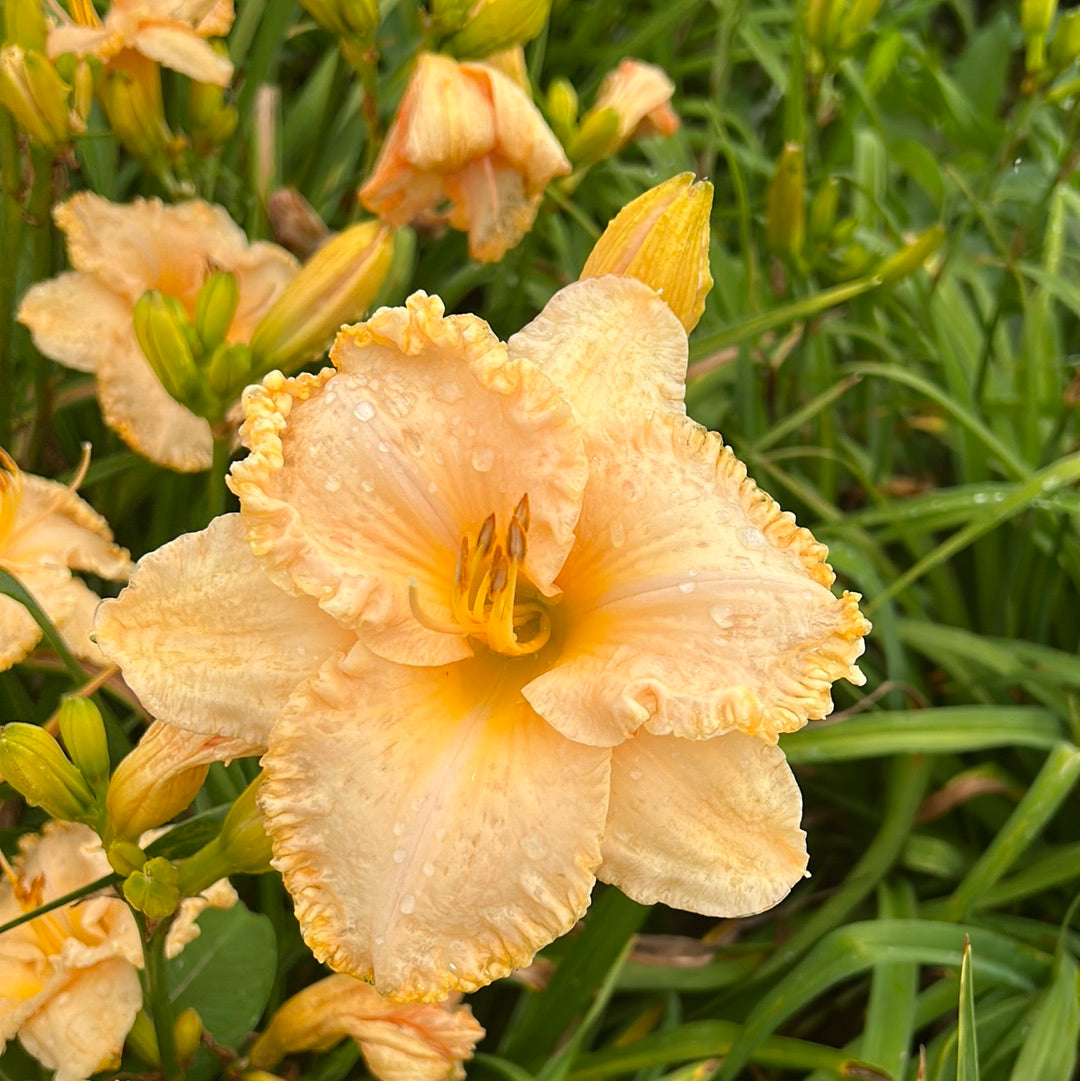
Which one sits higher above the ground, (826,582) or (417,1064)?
(826,582)

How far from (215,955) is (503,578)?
1.31 feet

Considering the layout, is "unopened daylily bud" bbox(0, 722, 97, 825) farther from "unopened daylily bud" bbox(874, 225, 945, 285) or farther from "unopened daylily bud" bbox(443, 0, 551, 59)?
"unopened daylily bud" bbox(874, 225, 945, 285)

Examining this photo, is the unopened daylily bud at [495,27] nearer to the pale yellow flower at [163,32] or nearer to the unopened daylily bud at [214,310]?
the pale yellow flower at [163,32]

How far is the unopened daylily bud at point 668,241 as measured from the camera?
2.46ft

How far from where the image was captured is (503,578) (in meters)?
0.64

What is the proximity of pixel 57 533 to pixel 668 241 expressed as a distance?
0.50 meters

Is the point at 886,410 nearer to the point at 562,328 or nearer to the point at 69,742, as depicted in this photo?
the point at 562,328

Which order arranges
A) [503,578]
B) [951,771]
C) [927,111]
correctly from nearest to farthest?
[503,578]
[951,771]
[927,111]

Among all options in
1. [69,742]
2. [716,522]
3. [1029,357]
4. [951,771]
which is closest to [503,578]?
[716,522]

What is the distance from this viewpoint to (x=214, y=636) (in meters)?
0.67

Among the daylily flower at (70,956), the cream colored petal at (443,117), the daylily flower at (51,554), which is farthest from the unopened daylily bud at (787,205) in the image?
the daylily flower at (70,956)

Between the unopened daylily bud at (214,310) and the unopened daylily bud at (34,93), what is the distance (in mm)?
174

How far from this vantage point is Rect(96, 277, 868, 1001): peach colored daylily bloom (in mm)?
614

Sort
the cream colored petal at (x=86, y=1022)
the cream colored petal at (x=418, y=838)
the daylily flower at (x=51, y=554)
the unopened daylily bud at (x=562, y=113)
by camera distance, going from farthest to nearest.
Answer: the unopened daylily bud at (x=562, y=113)
the daylily flower at (x=51, y=554)
the cream colored petal at (x=86, y=1022)
the cream colored petal at (x=418, y=838)
